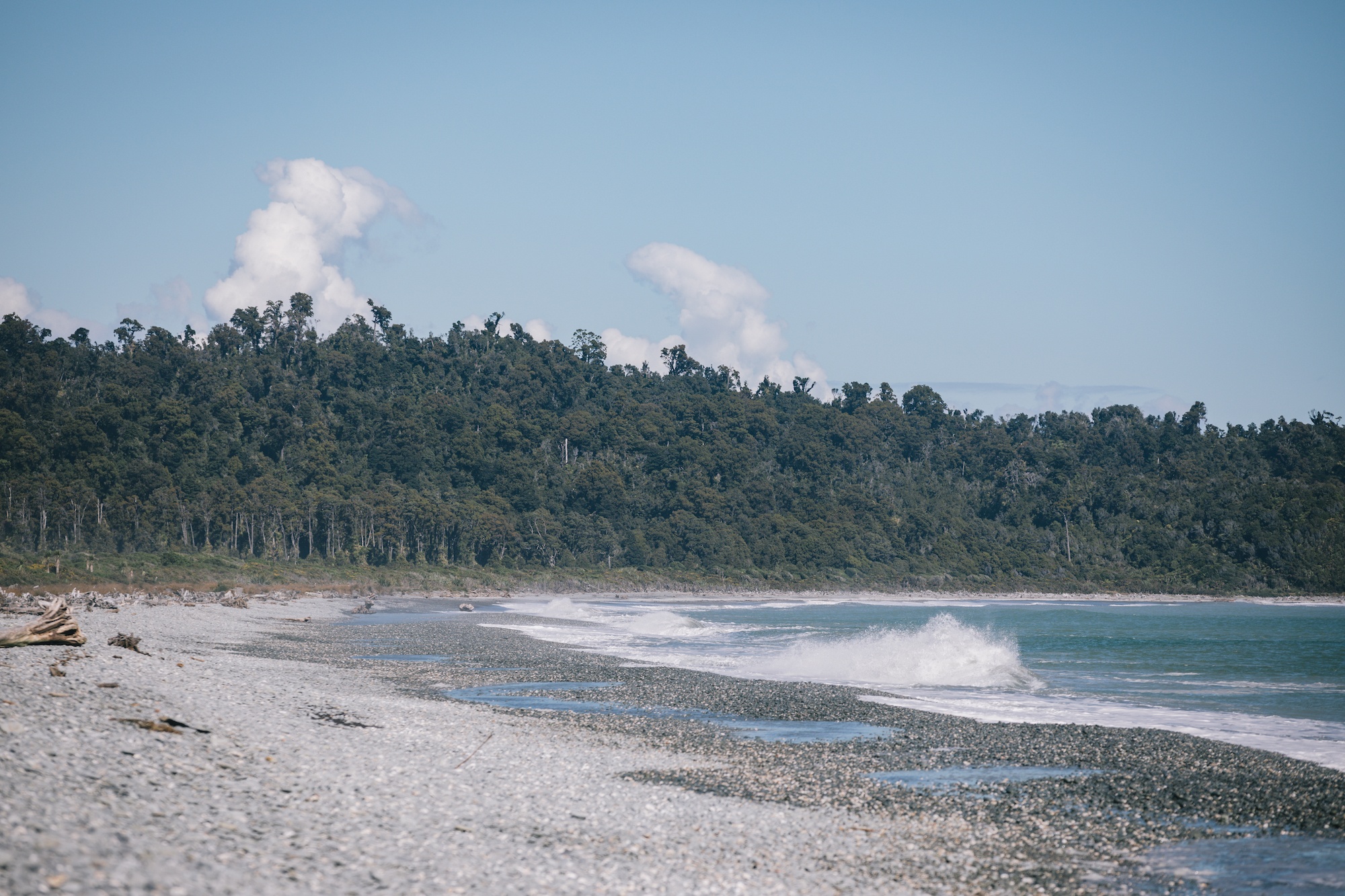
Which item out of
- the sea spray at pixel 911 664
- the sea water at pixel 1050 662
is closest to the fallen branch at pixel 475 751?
the sea water at pixel 1050 662

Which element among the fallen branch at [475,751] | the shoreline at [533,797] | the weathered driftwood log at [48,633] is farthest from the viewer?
the weathered driftwood log at [48,633]

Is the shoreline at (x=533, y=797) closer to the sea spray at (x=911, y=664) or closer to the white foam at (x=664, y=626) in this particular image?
the sea spray at (x=911, y=664)

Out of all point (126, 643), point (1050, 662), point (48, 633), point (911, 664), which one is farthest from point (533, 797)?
point (1050, 662)

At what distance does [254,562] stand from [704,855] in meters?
91.1

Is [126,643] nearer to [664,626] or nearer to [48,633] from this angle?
[48,633]

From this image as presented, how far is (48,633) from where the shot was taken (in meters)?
17.0

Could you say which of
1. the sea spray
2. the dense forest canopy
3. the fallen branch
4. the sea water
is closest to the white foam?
the sea water

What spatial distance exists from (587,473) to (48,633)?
443 ft

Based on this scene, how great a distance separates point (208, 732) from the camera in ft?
39.9

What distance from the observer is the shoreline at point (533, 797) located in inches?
325

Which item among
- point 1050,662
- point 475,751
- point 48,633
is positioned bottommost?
point 1050,662

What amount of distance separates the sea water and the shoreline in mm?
3505

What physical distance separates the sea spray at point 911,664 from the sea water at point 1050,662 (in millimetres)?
83

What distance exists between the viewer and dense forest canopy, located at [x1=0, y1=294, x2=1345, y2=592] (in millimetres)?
115312
